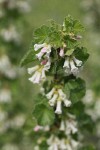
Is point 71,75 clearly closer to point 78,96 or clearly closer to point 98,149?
point 78,96

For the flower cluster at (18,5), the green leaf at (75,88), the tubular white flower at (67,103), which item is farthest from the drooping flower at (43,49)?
the flower cluster at (18,5)

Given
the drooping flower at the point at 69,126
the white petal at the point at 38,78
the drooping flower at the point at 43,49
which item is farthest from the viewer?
the drooping flower at the point at 69,126

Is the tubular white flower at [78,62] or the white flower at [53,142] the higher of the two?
the tubular white flower at [78,62]

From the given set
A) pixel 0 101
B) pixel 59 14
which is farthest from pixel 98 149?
pixel 59 14

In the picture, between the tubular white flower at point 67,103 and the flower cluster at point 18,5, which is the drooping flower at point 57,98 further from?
the flower cluster at point 18,5

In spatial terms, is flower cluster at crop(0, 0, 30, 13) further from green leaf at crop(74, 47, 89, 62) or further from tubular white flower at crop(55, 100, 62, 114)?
green leaf at crop(74, 47, 89, 62)

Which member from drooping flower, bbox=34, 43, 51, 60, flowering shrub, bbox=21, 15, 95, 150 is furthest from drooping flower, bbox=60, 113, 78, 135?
drooping flower, bbox=34, 43, 51, 60

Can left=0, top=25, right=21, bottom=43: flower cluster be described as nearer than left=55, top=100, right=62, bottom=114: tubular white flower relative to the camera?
No
